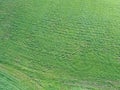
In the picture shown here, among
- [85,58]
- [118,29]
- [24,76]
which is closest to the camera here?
[24,76]

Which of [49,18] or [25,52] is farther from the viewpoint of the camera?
[49,18]

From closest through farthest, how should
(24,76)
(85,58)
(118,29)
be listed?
(24,76), (85,58), (118,29)

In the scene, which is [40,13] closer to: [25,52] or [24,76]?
[25,52]

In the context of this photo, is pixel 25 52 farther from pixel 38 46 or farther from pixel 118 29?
pixel 118 29

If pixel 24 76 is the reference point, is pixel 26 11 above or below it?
above

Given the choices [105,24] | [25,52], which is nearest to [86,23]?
[105,24]

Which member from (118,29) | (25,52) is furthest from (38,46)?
(118,29)
